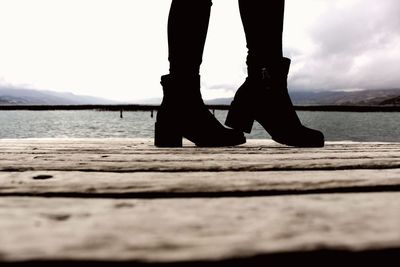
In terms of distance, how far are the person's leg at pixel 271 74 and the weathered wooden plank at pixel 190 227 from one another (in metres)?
1.57

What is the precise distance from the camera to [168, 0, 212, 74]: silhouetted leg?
220cm

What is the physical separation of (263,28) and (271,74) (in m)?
0.28

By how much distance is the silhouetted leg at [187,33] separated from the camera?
7.23 feet

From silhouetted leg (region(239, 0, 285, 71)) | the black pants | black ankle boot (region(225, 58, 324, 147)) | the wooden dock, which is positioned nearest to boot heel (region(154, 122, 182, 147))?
the black pants

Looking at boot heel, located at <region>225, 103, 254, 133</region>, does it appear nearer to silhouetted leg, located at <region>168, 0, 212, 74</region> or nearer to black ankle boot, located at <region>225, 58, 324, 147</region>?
black ankle boot, located at <region>225, 58, 324, 147</region>

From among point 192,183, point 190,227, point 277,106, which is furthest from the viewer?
point 277,106

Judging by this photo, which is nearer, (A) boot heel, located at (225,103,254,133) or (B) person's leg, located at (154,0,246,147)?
(B) person's leg, located at (154,0,246,147)

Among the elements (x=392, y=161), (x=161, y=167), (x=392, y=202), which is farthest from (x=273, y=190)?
(x=392, y=161)

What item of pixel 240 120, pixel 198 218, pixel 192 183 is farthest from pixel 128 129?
pixel 198 218

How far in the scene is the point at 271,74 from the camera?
2346 millimetres

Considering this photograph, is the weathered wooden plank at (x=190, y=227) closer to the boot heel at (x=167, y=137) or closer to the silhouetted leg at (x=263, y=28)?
the boot heel at (x=167, y=137)

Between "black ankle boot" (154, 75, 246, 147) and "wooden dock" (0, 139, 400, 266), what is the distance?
111cm

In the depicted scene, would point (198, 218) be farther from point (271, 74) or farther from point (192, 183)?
point (271, 74)

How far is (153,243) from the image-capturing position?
1.66 ft
